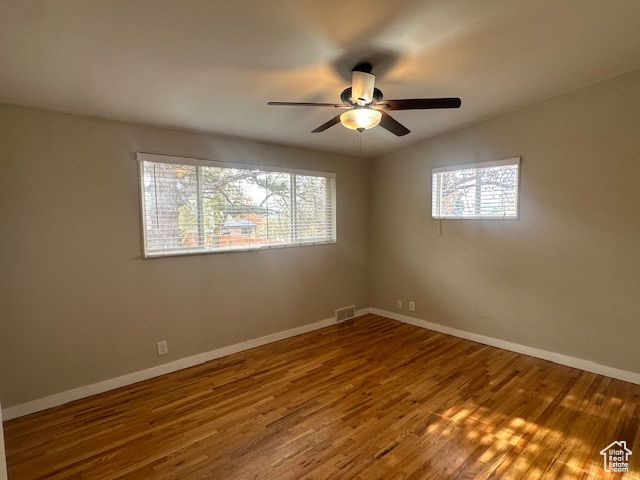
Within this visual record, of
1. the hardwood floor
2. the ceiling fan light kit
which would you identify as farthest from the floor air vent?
the ceiling fan light kit

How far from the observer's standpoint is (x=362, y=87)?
213 centimetres

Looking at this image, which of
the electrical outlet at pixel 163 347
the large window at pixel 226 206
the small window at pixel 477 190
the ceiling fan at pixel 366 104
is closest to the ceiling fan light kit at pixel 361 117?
the ceiling fan at pixel 366 104

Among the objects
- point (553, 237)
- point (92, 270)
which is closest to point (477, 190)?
point (553, 237)

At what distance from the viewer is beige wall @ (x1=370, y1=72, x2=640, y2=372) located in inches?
111

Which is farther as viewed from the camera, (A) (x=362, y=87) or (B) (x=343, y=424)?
(B) (x=343, y=424)

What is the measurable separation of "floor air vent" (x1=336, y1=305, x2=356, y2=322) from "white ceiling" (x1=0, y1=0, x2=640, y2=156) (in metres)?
2.71

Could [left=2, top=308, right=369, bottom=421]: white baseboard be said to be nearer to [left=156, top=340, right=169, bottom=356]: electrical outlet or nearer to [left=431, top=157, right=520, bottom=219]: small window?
[left=156, top=340, right=169, bottom=356]: electrical outlet

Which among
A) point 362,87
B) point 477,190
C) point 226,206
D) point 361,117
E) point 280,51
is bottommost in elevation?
point 226,206

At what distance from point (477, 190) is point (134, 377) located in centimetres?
398

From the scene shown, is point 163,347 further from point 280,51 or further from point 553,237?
point 553,237

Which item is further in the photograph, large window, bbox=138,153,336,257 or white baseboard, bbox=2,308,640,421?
large window, bbox=138,153,336,257

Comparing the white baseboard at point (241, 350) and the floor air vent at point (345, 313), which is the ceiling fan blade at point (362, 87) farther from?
the floor air vent at point (345, 313)

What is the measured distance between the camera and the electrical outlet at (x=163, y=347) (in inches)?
121

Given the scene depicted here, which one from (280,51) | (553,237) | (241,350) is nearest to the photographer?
(280,51)
